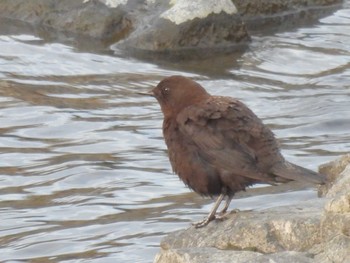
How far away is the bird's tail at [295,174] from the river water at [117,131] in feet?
3.59

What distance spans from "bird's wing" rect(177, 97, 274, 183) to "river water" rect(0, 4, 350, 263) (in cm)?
91

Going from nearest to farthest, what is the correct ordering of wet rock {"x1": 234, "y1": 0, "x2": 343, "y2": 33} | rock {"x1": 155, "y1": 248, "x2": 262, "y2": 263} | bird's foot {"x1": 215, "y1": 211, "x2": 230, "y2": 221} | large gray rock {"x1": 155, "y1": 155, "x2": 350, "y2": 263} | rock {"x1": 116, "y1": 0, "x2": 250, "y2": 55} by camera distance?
large gray rock {"x1": 155, "y1": 155, "x2": 350, "y2": 263}
rock {"x1": 155, "y1": 248, "x2": 262, "y2": 263}
bird's foot {"x1": 215, "y1": 211, "x2": 230, "y2": 221}
rock {"x1": 116, "y1": 0, "x2": 250, "y2": 55}
wet rock {"x1": 234, "y1": 0, "x2": 343, "y2": 33}

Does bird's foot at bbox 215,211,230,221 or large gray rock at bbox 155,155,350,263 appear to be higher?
large gray rock at bbox 155,155,350,263

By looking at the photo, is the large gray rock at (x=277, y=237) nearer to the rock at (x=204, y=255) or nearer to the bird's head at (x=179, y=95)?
the rock at (x=204, y=255)

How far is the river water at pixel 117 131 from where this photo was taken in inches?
287

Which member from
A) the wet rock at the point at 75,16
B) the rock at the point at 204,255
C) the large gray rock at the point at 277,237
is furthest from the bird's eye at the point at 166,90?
the wet rock at the point at 75,16

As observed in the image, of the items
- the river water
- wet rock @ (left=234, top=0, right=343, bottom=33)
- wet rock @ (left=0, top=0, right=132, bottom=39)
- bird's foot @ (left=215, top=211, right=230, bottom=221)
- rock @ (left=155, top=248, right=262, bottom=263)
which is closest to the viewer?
rock @ (left=155, top=248, right=262, bottom=263)

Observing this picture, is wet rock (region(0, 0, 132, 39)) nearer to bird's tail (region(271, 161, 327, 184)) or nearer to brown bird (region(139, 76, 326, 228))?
brown bird (region(139, 76, 326, 228))

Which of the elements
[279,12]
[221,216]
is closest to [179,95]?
[221,216]

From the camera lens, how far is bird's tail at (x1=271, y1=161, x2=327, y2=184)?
5.95m

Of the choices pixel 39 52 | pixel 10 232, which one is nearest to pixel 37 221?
pixel 10 232

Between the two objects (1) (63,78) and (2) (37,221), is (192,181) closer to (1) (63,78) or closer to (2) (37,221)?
(2) (37,221)

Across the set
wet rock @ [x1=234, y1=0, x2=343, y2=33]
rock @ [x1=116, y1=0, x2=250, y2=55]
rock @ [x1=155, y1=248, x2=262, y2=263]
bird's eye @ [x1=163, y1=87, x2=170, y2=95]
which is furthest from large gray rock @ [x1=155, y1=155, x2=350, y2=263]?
wet rock @ [x1=234, y1=0, x2=343, y2=33]

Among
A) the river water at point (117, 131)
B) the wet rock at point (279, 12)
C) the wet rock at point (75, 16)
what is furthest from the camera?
the wet rock at point (279, 12)
